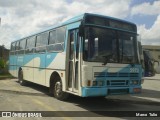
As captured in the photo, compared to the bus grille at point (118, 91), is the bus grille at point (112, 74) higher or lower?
higher

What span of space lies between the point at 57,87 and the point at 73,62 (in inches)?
74.5

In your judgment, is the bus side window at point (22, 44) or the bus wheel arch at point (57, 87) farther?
the bus side window at point (22, 44)

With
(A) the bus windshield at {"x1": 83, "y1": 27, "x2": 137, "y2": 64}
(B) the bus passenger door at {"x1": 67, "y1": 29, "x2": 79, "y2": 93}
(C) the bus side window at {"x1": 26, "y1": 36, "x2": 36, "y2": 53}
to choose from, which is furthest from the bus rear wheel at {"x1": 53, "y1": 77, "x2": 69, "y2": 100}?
(C) the bus side window at {"x1": 26, "y1": 36, "x2": 36, "y2": 53}

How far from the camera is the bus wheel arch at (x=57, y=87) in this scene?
1234 centimetres

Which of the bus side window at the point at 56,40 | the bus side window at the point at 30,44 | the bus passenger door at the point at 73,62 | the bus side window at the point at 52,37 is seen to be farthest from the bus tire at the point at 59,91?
the bus side window at the point at 30,44

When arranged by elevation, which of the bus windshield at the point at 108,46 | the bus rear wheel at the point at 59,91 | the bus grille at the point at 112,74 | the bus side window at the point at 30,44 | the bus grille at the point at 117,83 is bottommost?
the bus rear wheel at the point at 59,91

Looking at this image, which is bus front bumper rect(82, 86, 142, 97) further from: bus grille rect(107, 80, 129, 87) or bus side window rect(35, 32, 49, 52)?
bus side window rect(35, 32, 49, 52)

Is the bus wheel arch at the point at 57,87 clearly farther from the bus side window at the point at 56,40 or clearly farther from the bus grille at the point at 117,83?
the bus grille at the point at 117,83

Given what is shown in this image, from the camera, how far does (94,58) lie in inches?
406

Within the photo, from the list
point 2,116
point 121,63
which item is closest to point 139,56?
point 121,63

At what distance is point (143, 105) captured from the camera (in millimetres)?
12141

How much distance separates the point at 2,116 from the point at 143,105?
5.73 m

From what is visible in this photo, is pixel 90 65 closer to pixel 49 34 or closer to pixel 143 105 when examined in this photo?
pixel 143 105

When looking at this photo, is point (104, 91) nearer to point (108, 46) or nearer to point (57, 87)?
point (108, 46)
